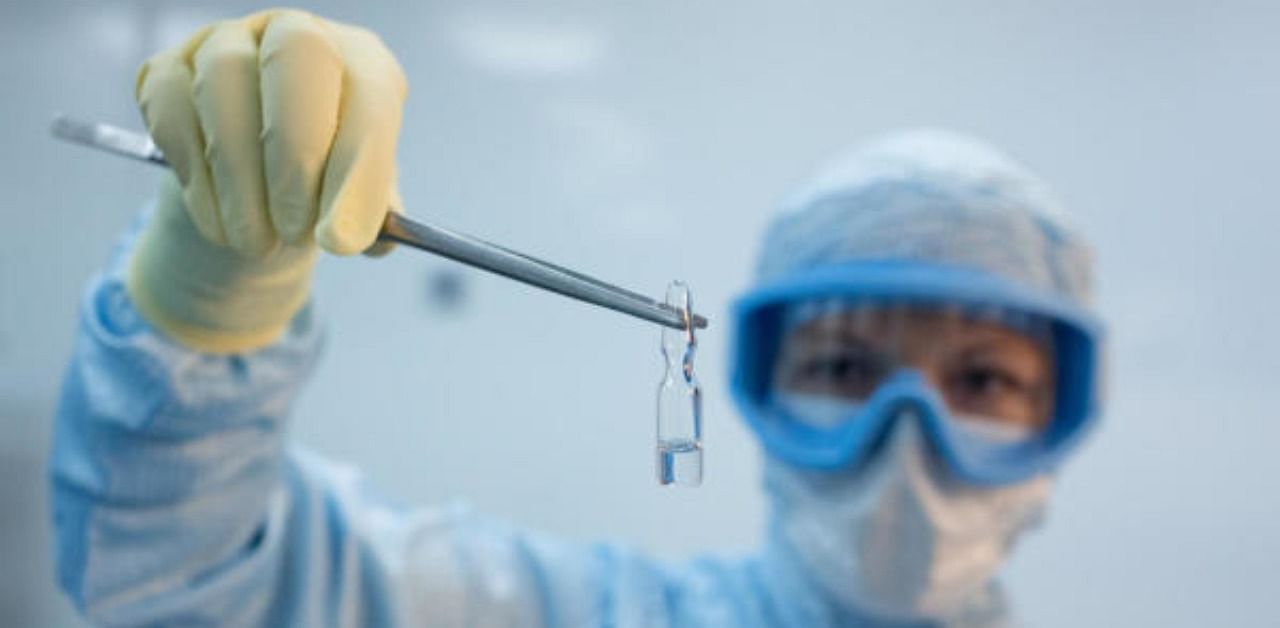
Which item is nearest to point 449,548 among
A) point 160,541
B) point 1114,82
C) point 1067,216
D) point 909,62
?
point 160,541

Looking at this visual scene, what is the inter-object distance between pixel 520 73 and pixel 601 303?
843mm

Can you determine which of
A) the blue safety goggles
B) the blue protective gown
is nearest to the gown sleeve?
Answer: the blue protective gown

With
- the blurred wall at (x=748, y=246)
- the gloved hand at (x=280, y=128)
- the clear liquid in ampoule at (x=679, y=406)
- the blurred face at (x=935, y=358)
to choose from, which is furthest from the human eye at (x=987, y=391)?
the gloved hand at (x=280, y=128)

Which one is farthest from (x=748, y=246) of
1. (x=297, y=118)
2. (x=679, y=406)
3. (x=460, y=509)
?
(x=297, y=118)

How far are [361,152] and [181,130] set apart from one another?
131 millimetres

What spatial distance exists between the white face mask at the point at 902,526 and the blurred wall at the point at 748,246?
0.31m

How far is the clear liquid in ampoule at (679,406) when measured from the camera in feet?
2.07

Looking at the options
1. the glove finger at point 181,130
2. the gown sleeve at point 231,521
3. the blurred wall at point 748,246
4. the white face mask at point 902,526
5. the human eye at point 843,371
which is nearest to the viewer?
the glove finger at point 181,130

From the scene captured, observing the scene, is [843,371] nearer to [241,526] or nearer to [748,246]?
[748,246]

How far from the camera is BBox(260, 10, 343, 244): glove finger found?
59 cm

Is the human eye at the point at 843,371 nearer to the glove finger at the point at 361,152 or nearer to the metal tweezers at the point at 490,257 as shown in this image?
the metal tweezers at the point at 490,257

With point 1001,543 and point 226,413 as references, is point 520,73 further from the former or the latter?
point 1001,543

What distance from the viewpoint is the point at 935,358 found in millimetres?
1108

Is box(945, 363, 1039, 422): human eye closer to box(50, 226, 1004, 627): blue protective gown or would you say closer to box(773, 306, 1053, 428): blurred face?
box(773, 306, 1053, 428): blurred face
